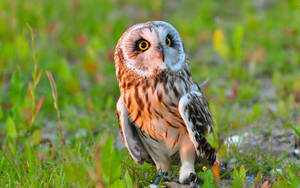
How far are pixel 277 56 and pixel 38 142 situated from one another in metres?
3.31

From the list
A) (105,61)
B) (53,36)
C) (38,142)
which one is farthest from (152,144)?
(53,36)

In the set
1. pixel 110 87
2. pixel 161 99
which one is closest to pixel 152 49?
pixel 161 99

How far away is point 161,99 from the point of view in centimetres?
290

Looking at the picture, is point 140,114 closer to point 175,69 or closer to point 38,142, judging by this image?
point 175,69

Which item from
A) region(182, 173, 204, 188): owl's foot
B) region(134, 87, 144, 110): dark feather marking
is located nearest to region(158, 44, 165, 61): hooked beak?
region(134, 87, 144, 110): dark feather marking

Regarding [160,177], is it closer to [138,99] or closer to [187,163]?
[187,163]

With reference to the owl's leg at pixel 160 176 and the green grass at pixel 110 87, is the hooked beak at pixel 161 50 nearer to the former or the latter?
the green grass at pixel 110 87

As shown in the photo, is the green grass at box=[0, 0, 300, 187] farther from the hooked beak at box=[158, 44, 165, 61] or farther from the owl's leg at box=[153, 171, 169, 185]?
the hooked beak at box=[158, 44, 165, 61]

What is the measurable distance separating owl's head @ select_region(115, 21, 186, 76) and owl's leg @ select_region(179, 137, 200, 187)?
0.51 meters

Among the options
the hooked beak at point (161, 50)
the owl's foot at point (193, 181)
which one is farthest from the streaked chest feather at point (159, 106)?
the owl's foot at point (193, 181)

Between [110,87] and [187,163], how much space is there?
89.1 inches

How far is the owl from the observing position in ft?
9.53

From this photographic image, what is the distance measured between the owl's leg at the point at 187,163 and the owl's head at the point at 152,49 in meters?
0.51

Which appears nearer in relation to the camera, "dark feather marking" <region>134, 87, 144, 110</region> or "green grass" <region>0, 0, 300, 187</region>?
"dark feather marking" <region>134, 87, 144, 110</region>
